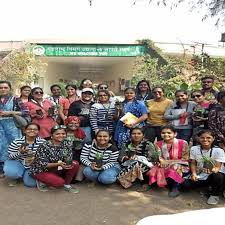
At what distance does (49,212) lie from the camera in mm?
4328

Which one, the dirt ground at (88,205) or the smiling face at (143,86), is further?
Result: the smiling face at (143,86)

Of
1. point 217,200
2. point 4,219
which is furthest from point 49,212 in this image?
point 217,200

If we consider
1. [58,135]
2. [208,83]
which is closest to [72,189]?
[58,135]

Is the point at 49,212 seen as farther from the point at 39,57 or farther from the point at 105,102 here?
the point at 39,57

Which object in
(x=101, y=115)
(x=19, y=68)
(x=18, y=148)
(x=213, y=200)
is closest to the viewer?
(x=213, y=200)

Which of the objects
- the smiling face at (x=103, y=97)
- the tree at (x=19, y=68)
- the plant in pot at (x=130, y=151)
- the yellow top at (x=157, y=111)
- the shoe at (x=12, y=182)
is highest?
the tree at (x=19, y=68)

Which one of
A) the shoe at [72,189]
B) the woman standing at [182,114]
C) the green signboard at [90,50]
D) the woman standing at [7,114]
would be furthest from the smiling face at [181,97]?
the green signboard at [90,50]

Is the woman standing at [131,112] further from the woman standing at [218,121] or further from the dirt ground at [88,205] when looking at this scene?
the woman standing at [218,121]

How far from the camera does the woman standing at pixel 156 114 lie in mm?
5801

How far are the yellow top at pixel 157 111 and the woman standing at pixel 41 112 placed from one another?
157cm

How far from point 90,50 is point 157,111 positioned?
18999mm

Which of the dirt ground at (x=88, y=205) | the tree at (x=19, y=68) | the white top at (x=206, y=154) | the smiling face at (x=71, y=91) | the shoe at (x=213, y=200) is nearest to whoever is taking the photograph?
the dirt ground at (x=88, y=205)

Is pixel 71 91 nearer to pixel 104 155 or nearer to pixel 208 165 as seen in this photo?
pixel 104 155

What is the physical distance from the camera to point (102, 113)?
5.68 m
